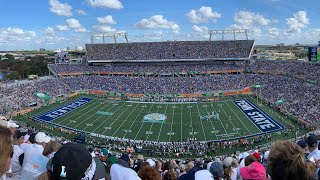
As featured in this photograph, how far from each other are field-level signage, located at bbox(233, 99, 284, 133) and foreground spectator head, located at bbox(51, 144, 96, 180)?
99.2 ft

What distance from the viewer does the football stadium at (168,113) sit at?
4.04 meters

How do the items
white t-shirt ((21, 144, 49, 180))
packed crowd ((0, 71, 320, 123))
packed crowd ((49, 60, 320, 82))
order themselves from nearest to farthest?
white t-shirt ((21, 144, 49, 180))
packed crowd ((0, 71, 320, 123))
packed crowd ((49, 60, 320, 82))

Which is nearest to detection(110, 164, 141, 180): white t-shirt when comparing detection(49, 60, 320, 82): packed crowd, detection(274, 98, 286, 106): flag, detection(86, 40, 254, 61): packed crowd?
detection(274, 98, 286, 106): flag

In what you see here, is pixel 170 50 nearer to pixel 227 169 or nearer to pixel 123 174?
pixel 227 169

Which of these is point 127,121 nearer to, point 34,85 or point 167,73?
point 34,85

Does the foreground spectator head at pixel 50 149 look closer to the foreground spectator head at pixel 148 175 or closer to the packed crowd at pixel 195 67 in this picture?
the foreground spectator head at pixel 148 175

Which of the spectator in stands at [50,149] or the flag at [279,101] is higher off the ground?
the spectator in stands at [50,149]

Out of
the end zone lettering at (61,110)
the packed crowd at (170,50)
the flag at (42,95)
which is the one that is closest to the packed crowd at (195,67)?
the packed crowd at (170,50)

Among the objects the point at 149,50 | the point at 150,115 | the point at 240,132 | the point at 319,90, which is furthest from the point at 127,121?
the point at 149,50

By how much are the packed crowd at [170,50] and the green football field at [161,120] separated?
87.7ft

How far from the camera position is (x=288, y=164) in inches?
101

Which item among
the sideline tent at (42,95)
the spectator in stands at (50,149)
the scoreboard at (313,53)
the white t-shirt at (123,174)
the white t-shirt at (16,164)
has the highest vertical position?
the scoreboard at (313,53)

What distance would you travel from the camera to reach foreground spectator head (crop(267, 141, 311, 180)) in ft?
8.36

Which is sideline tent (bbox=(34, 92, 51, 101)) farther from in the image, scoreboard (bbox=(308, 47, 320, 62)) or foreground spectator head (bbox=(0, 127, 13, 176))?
foreground spectator head (bbox=(0, 127, 13, 176))
